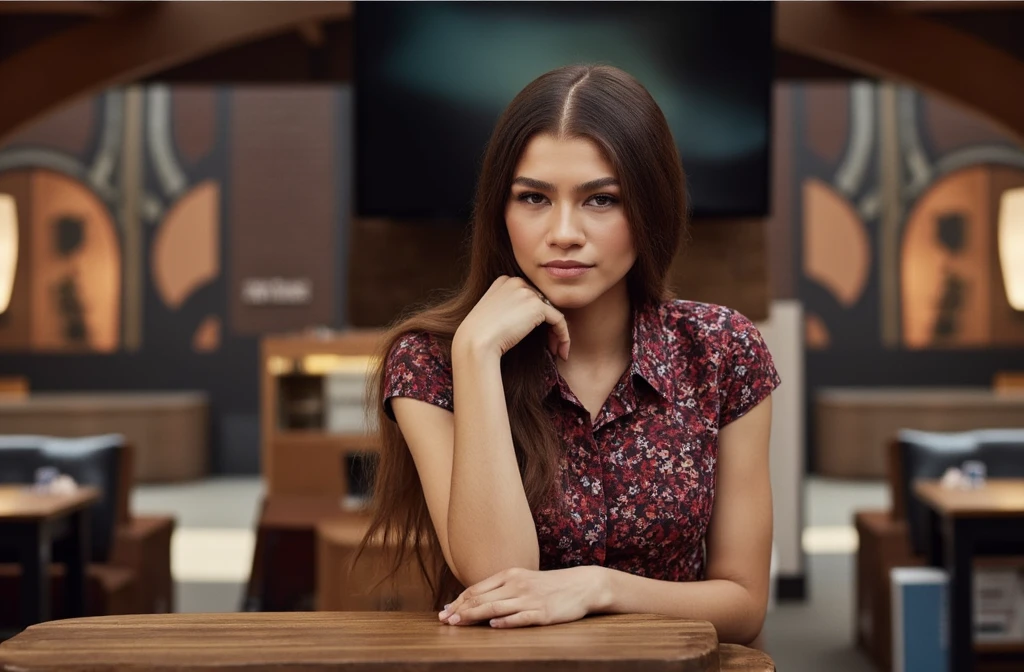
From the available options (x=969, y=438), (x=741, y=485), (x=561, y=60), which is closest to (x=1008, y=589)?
(x=969, y=438)

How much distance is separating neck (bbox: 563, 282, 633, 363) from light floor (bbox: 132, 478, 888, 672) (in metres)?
4.08

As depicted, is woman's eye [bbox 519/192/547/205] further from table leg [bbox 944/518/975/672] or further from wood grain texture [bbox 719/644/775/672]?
table leg [bbox 944/518/975/672]

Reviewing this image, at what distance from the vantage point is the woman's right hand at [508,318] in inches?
63.1

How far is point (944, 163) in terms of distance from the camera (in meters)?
12.3

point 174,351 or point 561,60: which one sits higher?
point 561,60

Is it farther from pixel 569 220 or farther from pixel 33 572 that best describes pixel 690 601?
pixel 33 572

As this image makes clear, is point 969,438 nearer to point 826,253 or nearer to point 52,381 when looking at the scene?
point 826,253

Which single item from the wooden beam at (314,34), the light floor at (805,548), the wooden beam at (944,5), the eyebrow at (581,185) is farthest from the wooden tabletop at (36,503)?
the wooden beam at (944,5)

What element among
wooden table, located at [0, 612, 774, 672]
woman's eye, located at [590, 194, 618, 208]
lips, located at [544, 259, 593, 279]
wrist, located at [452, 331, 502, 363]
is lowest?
wooden table, located at [0, 612, 774, 672]

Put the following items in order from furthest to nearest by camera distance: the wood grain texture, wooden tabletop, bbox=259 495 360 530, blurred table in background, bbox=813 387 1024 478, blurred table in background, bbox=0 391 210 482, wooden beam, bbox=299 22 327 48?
1. blurred table in background, bbox=0 391 210 482
2. blurred table in background, bbox=813 387 1024 478
3. wooden beam, bbox=299 22 327 48
4. wooden tabletop, bbox=259 495 360 530
5. the wood grain texture

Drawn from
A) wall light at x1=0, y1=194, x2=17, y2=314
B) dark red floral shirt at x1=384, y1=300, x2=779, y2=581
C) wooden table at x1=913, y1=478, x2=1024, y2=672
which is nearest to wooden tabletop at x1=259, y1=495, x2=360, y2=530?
wall light at x1=0, y1=194, x2=17, y2=314

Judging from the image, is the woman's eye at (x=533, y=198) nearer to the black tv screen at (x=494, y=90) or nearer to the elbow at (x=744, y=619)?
the elbow at (x=744, y=619)

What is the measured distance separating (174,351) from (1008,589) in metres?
9.14

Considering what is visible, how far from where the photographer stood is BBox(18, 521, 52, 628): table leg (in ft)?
15.1
